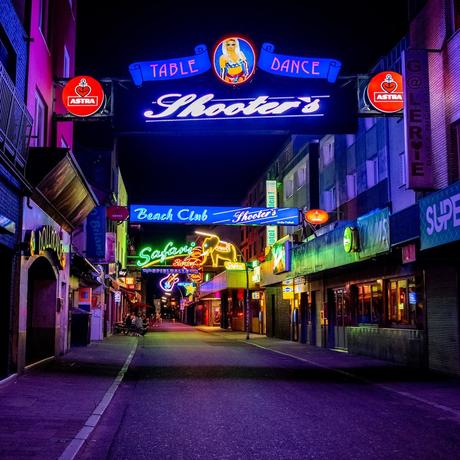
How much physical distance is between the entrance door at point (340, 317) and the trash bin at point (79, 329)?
1123 centimetres

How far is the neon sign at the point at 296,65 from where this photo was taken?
17.3 metres

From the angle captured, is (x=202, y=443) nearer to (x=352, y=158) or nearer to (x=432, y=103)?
(x=432, y=103)

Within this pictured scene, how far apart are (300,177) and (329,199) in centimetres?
526

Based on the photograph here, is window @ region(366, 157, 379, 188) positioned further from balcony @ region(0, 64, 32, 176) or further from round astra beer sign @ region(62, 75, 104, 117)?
balcony @ region(0, 64, 32, 176)

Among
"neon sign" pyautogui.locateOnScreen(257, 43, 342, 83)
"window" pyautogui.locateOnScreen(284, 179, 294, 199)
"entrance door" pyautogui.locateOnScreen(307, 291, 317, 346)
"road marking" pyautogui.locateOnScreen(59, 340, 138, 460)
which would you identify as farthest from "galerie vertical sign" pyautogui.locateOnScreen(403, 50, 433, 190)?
"window" pyautogui.locateOnScreen(284, 179, 294, 199)

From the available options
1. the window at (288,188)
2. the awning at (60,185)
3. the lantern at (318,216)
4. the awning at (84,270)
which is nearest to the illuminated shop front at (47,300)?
the awning at (60,185)

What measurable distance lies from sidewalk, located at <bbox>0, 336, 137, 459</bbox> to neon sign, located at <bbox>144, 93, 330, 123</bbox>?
Result: 733 centimetres

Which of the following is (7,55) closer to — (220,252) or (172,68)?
(172,68)

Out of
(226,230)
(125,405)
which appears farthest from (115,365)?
(226,230)

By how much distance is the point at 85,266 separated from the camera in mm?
25891

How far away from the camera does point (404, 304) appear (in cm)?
1984

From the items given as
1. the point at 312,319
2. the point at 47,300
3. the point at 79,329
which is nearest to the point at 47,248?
the point at 47,300

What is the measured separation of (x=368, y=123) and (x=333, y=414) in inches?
617

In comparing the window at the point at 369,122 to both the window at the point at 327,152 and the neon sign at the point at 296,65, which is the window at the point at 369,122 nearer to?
the window at the point at 327,152
